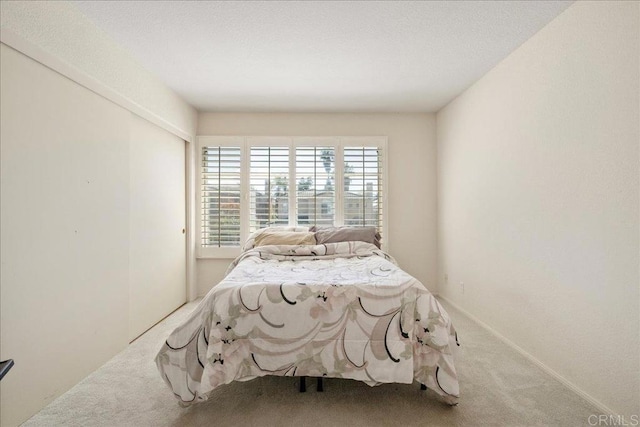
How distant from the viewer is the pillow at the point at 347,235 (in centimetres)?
309

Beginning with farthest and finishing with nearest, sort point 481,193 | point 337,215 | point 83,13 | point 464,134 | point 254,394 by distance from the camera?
1. point 337,215
2. point 464,134
3. point 481,193
4. point 83,13
5. point 254,394

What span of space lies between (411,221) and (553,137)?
199 cm

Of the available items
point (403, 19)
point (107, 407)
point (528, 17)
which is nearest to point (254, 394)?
point (107, 407)

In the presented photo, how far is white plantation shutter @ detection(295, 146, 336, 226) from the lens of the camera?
3.76m

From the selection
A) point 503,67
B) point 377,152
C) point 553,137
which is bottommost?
point 553,137

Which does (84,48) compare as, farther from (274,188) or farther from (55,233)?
(274,188)

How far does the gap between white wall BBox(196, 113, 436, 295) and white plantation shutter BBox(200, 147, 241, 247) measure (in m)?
0.34

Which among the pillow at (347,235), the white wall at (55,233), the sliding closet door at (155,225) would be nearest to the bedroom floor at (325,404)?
the white wall at (55,233)

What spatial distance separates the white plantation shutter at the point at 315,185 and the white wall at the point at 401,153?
29cm

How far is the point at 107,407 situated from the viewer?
1700 mm

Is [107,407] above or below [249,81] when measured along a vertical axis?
below

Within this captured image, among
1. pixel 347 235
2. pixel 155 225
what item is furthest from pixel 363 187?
pixel 155 225

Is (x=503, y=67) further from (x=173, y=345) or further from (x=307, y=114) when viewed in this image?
(x=173, y=345)

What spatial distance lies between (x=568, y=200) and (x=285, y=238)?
7.37ft
